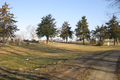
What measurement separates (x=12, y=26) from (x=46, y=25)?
19003 millimetres

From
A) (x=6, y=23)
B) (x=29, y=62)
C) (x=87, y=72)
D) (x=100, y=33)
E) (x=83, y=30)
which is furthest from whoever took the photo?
(x=83, y=30)

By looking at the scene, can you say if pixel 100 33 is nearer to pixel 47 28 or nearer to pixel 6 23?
pixel 47 28

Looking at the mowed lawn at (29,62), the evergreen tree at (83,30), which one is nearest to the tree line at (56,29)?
the evergreen tree at (83,30)

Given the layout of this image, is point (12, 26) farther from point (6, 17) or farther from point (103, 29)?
point (103, 29)

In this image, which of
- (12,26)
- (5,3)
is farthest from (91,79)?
(5,3)

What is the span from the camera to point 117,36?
4591cm

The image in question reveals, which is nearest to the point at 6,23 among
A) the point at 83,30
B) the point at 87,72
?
the point at 87,72

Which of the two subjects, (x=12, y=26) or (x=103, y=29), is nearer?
(x=12, y=26)

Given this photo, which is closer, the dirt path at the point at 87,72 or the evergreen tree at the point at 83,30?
the dirt path at the point at 87,72

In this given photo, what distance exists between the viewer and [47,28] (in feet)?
151

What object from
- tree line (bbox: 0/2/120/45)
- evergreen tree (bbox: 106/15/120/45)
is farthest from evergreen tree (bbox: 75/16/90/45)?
evergreen tree (bbox: 106/15/120/45)

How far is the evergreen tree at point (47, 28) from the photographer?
1784 inches

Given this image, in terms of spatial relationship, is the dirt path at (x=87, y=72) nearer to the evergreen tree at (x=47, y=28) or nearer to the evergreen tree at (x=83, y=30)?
the evergreen tree at (x=47, y=28)

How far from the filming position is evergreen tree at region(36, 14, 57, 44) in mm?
45312
